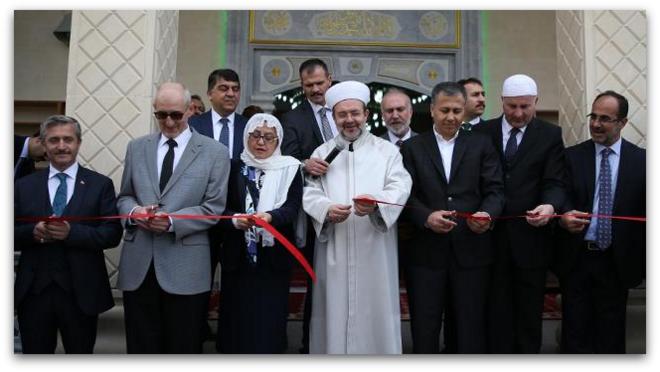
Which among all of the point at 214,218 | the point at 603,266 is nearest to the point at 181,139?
the point at 214,218

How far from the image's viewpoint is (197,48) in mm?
8641

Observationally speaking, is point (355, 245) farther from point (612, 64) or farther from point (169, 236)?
point (612, 64)

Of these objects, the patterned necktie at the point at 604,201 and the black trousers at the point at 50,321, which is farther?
the patterned necktie at the point at 604,201

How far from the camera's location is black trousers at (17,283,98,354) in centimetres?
349

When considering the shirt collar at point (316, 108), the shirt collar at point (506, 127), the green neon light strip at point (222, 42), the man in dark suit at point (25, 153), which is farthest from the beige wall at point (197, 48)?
the shirt collar at point (506, 127)

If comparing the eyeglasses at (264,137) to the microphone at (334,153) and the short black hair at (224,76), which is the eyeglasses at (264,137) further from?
the short black hair at (224,76)

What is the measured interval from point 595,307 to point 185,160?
2556mm

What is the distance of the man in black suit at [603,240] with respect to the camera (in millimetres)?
3775

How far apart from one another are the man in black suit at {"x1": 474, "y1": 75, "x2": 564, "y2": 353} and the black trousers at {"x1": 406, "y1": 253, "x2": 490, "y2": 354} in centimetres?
21

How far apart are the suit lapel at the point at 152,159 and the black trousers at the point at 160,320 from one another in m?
0.47

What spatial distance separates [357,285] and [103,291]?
142 centimetres

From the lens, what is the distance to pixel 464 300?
143 inches

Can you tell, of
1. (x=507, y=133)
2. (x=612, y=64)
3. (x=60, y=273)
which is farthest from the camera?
(x=612, y=64)

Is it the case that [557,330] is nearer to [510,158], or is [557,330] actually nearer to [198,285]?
[510,158]
